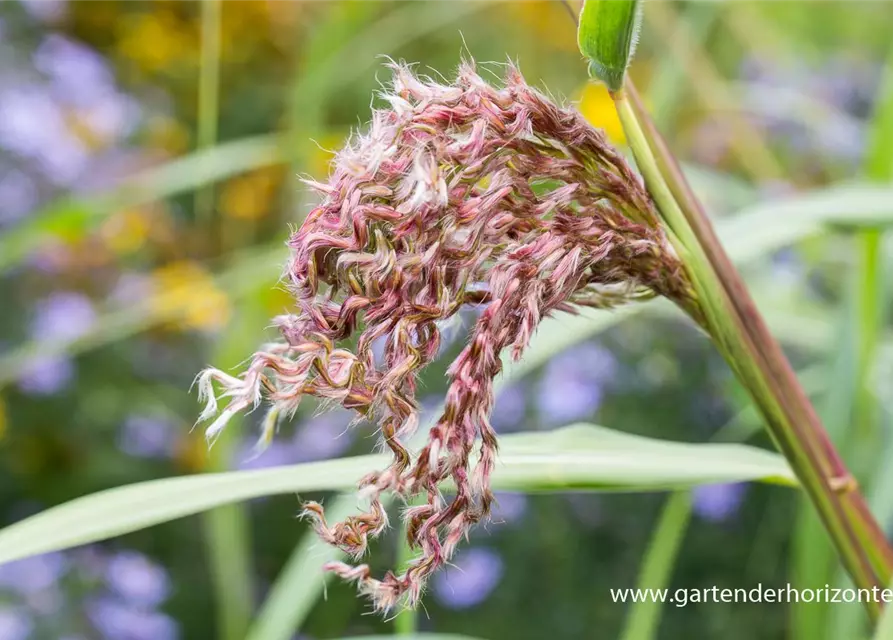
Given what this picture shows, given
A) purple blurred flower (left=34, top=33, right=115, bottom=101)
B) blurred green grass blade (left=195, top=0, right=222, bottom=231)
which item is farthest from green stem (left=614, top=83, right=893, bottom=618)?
purple blurred flower (left=34, top=33, right=115, bottom=101)

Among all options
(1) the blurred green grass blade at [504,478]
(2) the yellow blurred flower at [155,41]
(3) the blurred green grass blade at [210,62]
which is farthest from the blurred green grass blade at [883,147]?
(2) the yellow blurred flower at [155,41]

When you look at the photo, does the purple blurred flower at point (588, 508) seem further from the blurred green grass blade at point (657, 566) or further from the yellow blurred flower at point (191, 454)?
the blurred green grass blade at point (657, 566)

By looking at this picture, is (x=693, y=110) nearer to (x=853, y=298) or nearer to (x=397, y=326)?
(x=853, y=298)

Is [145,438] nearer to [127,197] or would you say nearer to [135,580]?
[135,580]

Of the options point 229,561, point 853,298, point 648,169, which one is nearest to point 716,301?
point 648,169

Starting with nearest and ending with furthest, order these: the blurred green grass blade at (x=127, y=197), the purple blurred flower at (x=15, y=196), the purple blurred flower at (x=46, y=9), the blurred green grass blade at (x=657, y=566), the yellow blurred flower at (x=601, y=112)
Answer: the blurred green grass blade at (x=657, y=566) < the blurred green grass blade at (x=127, y=197) < the purple blurred flower at (x=15, y=196) < the yellow blurred flower at (x=601, y=112) < the purple blurred flower at (x=46, y=9)

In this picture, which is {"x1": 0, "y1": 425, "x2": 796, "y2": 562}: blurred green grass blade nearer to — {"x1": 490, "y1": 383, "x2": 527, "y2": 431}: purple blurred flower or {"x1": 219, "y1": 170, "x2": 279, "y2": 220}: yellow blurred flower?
{"x1": 490, "y1": 383, "x2": 527, "y2": 431}: purple blurred flower
